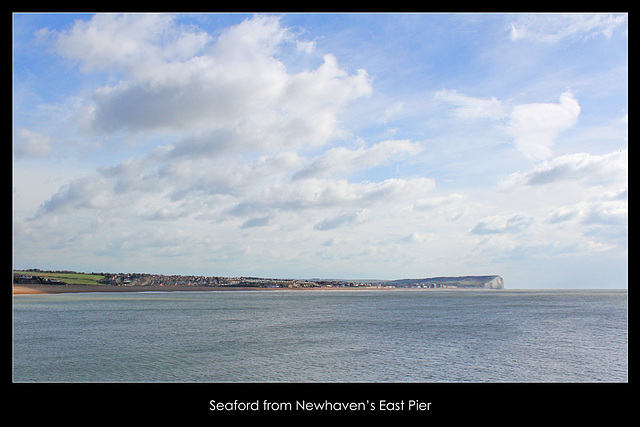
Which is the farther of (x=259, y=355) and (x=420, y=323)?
(x=420, y=323)
